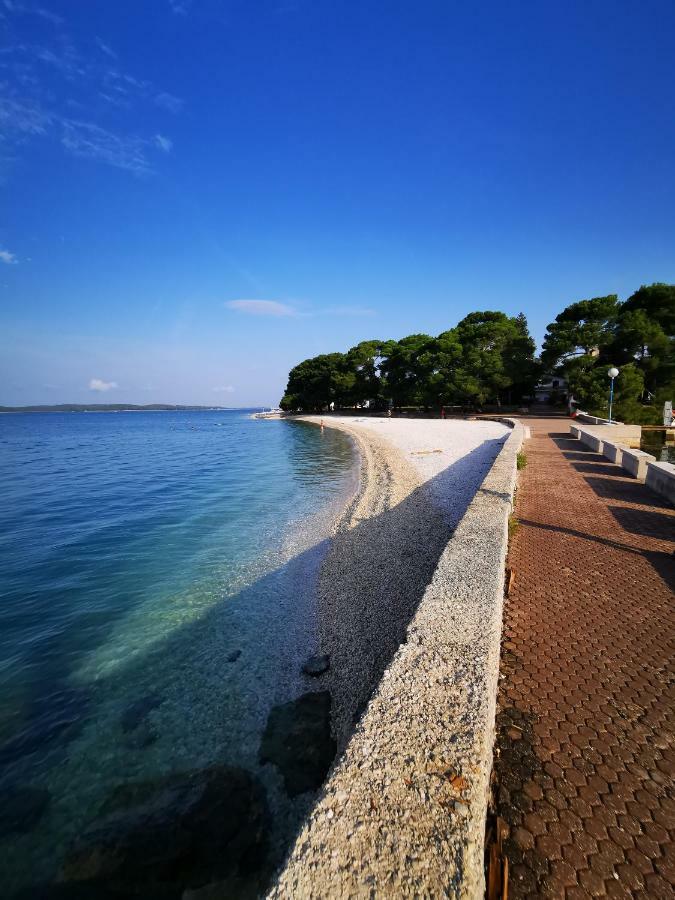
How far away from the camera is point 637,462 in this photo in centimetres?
1008

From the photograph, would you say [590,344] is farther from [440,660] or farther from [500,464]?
[440,660]

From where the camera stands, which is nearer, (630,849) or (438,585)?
(630,849)

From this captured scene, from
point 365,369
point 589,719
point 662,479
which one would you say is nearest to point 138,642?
point 589,719

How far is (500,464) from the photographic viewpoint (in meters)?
10.2

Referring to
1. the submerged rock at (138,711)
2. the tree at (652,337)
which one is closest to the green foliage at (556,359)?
the tree at (652,337)

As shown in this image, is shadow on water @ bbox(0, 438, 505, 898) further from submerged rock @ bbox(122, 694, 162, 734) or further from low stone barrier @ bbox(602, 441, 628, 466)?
low stone barrier @ bbox(602, 441, 628, 466)

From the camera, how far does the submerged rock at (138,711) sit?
4652 millimetres

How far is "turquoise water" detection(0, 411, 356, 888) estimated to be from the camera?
411 centimetres

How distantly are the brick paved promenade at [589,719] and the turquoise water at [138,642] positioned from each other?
229 centimetres

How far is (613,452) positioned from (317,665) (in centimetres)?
1181

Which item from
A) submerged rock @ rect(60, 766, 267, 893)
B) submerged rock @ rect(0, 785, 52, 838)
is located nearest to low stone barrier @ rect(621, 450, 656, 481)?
submerged rock @ rect(60, 766, 267, 893)

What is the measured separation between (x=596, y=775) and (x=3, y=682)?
707 cm

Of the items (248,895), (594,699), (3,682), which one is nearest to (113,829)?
(248,895)

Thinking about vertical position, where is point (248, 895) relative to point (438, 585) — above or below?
below
